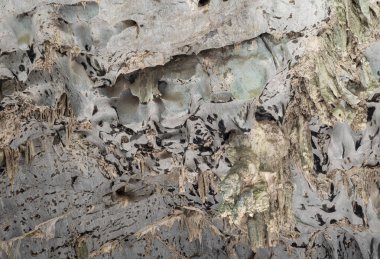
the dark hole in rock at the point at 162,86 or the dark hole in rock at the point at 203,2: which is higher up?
the dark hole in rock at the point at 203,2

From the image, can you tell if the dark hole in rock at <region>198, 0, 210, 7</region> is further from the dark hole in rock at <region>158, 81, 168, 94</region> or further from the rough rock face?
the dark hole in rock at <region>158, 81, 168, 94</region>

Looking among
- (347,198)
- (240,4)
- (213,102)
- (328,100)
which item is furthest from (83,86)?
(347,198)

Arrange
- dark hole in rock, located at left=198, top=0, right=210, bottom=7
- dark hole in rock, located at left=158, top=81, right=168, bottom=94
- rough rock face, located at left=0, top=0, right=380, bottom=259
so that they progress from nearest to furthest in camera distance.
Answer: dark hole in rock, located at left=198, top=0, right=210, bottom=7, rough rock face, located at left=0, top=0, right=380, bottom=259, dark hole in rock, located at left=158, top=81, right=168, bottom=94

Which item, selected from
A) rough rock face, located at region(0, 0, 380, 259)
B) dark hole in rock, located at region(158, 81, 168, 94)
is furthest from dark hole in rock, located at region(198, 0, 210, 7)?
dark hole in rock, located at region(158, 81, 168, 94)

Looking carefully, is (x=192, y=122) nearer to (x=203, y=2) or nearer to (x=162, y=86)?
(x=162, y=86)

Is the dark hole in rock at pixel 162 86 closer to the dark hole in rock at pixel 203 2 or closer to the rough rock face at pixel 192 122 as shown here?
the rough rock face at pixel 192 122

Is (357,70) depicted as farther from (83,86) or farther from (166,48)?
(83,86)

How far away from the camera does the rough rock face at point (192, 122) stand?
3561 millimetres

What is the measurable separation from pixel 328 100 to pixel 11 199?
135 inches

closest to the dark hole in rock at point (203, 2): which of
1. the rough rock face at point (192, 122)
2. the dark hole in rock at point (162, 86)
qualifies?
the rough rock face at point (192, 122)

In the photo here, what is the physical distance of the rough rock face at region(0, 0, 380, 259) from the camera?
140 inches

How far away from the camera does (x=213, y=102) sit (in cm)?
407

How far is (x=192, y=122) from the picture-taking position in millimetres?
4410

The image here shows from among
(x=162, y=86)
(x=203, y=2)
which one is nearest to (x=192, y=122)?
(x=162, y=86)
